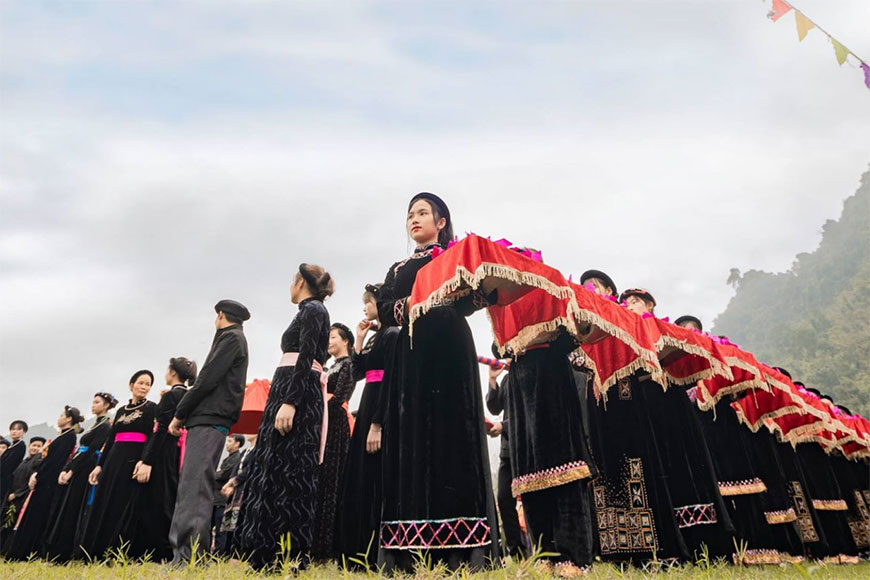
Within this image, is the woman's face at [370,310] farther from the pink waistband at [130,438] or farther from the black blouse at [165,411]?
the pink waistband at [130,438]

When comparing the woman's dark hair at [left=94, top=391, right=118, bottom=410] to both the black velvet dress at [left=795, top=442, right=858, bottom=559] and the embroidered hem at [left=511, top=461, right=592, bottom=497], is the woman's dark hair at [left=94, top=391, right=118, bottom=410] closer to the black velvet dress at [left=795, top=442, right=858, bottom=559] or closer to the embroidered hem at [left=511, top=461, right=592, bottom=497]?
the embroidered hem at [left=511, top=461, right=592, bottom=497]

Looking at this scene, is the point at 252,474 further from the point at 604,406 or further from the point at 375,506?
the point at 604,406

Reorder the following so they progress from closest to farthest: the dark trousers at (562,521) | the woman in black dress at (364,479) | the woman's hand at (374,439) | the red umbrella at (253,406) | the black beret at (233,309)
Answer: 1. the dark trousers at (562,521)
2. the woman's hand at (374,439)
3. the woman in black dress at (364,479)
4. the black beret at (233,309)
5. the red umbrella at (253,406)

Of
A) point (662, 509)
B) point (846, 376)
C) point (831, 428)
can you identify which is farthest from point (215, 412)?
point (846, 376)

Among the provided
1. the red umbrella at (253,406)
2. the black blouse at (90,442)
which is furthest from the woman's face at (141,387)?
the black blouse at (90,442)

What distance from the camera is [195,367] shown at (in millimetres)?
5691

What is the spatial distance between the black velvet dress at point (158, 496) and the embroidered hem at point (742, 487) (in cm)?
488

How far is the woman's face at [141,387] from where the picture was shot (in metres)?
5.81

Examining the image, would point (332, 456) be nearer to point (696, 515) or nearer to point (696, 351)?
point (696, 515)

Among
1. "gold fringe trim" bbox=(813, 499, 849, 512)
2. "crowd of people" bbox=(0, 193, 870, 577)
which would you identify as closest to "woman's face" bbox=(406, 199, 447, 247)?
"crowd of people" bbox=(0, 193, 870, 577)

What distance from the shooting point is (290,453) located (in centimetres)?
340

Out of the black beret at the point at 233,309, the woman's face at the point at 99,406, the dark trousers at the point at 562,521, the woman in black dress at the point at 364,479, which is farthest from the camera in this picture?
the woman's face at the point at 99,406

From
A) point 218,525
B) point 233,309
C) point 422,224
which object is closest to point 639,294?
point 422,224

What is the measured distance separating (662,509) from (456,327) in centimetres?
201
